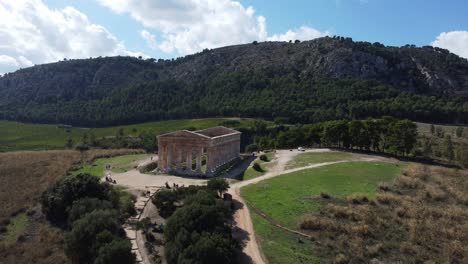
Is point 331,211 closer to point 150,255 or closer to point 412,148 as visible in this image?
point 150,255

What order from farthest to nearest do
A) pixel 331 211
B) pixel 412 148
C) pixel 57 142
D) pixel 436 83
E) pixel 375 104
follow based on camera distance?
1. pixel 436 83
2. pixel 375 104
3. pixel 57 142
4. pixel 412 148
5. pixel 331 211

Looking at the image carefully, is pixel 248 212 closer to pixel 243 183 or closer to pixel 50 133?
pixel 243 183

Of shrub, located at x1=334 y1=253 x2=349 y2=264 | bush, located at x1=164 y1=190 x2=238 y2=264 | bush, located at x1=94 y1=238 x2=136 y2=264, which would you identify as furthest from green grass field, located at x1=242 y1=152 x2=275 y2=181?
bush, located at x1=94 y1=238 x2=136 y2=264

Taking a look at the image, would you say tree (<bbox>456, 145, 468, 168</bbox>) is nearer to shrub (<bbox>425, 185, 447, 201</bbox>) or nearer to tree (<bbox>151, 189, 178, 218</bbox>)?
shrub (<bbox>425, 185, 447, 201</bbox>)

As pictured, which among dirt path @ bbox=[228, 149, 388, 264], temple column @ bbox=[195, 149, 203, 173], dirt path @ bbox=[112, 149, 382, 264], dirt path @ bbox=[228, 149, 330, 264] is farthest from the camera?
temple column @ bbox=[195, 149, 203, 173]

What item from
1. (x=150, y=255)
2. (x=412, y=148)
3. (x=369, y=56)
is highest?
(x=369, y=56)

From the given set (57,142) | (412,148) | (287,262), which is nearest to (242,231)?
(287,262)

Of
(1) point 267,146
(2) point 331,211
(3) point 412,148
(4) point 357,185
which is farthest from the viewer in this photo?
(1) point 267,146
